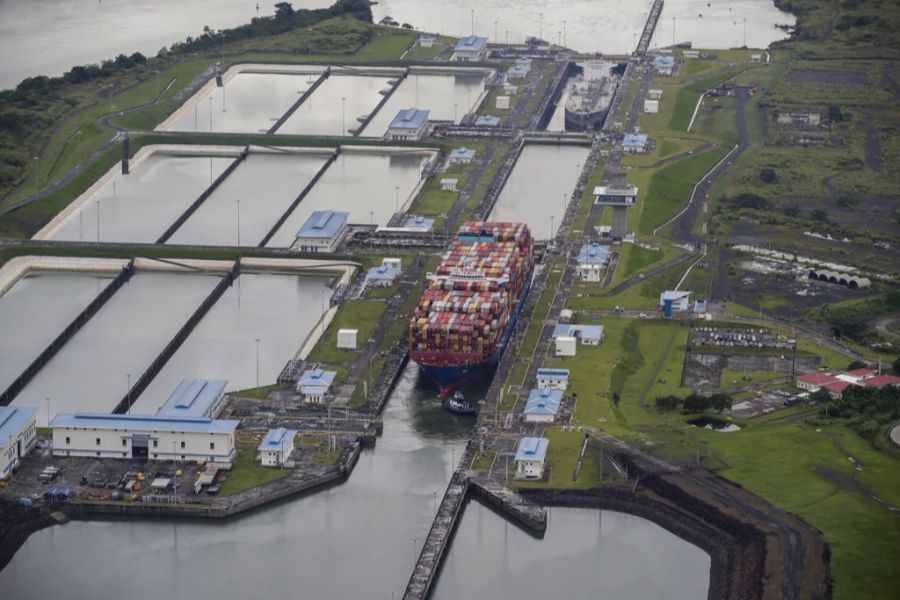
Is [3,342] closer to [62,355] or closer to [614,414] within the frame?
[62,355]

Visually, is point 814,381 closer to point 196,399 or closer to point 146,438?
point 196,399

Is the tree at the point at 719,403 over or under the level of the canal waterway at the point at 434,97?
under

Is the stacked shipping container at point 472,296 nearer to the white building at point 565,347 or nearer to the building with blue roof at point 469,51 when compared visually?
the white building at point 565,347

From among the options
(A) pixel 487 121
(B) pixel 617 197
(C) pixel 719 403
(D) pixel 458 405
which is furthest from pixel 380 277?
(A) pixel 487 121

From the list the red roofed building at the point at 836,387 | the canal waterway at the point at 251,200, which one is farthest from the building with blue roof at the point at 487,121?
the red roofed building at the point at 836,387

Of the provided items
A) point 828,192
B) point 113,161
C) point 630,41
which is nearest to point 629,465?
point 828,192

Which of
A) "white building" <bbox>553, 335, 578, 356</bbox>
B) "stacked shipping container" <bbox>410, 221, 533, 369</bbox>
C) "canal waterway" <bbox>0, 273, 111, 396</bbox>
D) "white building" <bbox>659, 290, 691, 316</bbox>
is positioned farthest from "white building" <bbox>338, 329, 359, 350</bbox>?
"white building" <bbox>659, 290, 691, 316</bbox>

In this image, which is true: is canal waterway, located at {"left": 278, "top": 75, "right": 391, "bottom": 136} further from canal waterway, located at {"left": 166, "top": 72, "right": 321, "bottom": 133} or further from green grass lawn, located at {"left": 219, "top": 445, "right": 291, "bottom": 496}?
green grass lawn, located at {"left": 219, "top": 445, "right": 291, "bottom": 496}
